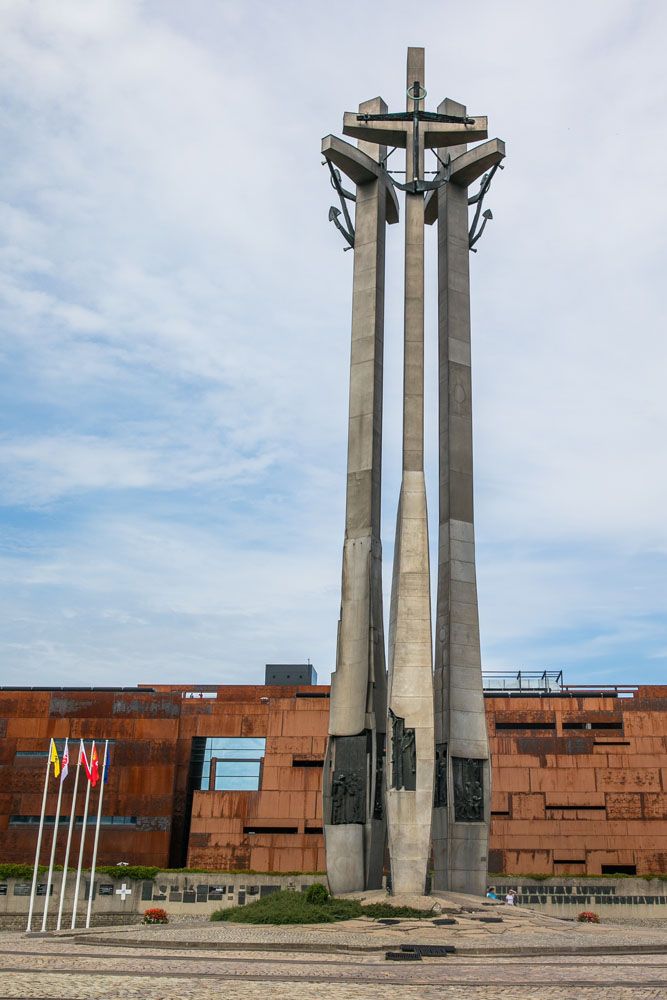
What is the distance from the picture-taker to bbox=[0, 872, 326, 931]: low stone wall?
1555 inches

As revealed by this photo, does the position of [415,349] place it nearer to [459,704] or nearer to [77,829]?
[459,704]

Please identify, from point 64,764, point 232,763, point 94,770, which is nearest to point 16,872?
point 232,763

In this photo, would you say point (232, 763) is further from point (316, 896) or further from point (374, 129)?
point (374, 129)

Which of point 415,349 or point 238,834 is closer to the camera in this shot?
point 415,349

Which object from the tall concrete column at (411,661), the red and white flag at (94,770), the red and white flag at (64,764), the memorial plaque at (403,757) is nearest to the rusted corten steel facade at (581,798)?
the tall concrete column at (411,661)

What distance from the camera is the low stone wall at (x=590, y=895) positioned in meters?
39.5

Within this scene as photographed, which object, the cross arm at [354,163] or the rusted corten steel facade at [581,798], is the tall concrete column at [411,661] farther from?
the rusted corten steel facade at [581,798]

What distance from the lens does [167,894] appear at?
40094mm

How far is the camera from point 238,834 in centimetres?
4456

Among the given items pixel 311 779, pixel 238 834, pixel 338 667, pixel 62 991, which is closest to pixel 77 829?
pixel 238 834

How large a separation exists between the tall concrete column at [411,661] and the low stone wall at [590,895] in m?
14.7

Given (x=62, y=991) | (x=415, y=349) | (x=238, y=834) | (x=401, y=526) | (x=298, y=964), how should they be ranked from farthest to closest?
(x=238, y=834) < (x=415, y=349) < (x=401, y=526) < (x=298, y=964) < (x=62, y=991)

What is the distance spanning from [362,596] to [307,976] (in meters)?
17.6

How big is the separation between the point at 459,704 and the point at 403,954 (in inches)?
560
